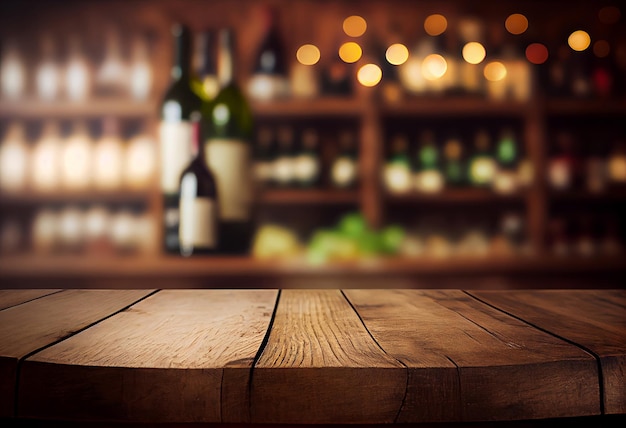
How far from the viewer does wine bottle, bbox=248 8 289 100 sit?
1663mm

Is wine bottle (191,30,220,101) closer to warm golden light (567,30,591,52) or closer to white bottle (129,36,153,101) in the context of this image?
white bottle (129,36,153,101)

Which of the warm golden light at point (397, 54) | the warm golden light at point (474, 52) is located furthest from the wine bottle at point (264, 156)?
the warm golden light at point (474, 52)

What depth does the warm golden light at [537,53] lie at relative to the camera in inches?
71.5

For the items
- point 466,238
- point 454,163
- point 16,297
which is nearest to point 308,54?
point 454,163

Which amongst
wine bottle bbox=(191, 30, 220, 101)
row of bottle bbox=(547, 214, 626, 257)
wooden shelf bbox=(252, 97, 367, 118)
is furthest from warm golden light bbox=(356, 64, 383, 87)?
row of bottle bbox=(547, 214, 626, 257)

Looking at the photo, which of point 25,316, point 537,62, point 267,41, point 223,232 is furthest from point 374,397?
point 537,62

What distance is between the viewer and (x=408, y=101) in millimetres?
1664

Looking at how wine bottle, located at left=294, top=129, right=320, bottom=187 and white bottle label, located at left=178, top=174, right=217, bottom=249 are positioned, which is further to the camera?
wine bottle, located at left=294, top=129, right=320, bottom=187

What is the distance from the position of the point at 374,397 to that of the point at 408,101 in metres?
1.44

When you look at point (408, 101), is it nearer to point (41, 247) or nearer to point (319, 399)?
point (41, 247)

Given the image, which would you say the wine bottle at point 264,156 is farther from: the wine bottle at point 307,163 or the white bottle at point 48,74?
the white bottle at point 48,74

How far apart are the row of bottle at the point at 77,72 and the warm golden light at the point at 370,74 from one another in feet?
2.23

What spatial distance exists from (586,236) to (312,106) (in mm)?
1058

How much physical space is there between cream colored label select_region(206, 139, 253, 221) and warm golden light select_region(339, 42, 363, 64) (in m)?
0.62
